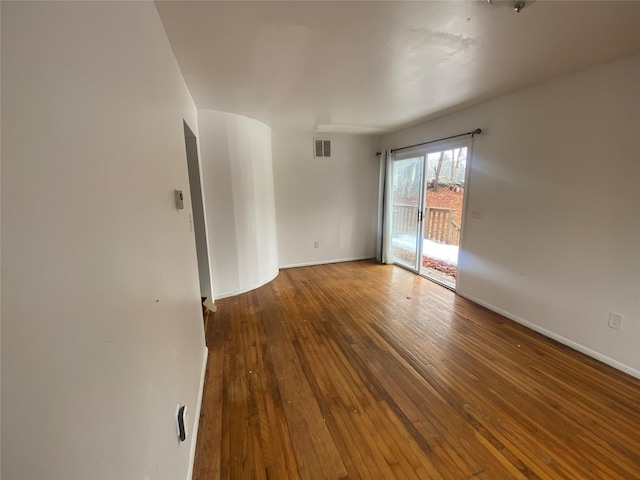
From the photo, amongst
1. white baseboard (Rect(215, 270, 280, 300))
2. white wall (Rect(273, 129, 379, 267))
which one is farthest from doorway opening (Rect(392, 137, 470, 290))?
white baseboard (Rect(215, 270, 280, 300))

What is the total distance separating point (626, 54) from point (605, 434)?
2521 mm

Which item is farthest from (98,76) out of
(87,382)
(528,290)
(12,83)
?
(528,290)

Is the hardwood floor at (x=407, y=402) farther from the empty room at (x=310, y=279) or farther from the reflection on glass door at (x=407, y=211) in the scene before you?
the reflection on glass door at (x=407, y=211)

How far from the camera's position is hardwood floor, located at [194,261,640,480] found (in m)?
1.38

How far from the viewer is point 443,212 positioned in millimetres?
4539

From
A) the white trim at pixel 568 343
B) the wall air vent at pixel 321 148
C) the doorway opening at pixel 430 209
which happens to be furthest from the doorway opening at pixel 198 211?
the white trim at pixel 568 343

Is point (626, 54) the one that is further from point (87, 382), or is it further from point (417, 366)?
Result: point (87, 382)

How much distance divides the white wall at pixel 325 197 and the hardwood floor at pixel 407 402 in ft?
6.66

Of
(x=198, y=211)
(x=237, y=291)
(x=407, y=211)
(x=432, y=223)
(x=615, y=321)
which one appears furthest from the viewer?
(x=432, y=223)

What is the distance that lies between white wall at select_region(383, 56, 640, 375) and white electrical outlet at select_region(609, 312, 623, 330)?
3 cm

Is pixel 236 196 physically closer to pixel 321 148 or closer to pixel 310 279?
pixel 310 279

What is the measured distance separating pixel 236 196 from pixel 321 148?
6.19ft

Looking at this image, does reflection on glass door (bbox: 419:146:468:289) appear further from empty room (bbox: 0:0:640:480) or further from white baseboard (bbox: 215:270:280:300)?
white baseboard (bbox: 215:270:280:300)

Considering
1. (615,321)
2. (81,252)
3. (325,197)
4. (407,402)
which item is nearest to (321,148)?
(325,197)
